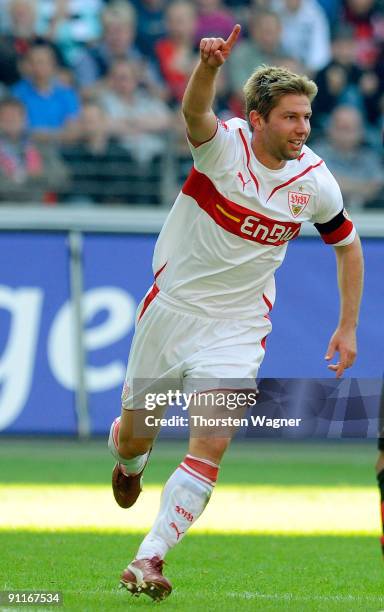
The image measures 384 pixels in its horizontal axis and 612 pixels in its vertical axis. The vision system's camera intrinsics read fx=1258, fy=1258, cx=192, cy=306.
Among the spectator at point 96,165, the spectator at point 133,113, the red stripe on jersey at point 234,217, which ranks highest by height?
the red stripe on jersey at point 234,217

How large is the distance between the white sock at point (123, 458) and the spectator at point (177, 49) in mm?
8710

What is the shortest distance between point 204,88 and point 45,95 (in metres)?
9.47

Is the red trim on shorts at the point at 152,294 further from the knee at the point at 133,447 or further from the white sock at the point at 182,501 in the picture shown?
the white sock at the point at 182,501

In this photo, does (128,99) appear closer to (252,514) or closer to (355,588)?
(252,514)

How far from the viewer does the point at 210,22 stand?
15.5m

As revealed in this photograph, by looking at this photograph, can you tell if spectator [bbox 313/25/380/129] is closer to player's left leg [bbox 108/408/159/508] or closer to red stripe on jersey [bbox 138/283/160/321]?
player's left leg [bbox 108/408/159/508]

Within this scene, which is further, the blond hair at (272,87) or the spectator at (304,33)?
the spectator at (304,33)

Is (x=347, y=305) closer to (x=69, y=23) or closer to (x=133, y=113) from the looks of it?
(x=133, y=113)

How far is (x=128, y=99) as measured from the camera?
1473 cm

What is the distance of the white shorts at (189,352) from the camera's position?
232 inches

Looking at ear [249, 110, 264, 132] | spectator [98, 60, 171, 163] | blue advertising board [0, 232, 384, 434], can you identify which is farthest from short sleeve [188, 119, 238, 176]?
spectator [98, 60, 171, 163]

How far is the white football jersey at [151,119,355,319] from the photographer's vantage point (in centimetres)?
602

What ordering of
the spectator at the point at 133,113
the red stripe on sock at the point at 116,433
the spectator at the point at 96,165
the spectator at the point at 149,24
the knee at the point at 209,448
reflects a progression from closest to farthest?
the knee at the point at 209,448
the red stripe on sock at the point at 116,433
the spectator at the point at 96,165
the spectator at the point at 133,113
the spectator at the point at 149,24

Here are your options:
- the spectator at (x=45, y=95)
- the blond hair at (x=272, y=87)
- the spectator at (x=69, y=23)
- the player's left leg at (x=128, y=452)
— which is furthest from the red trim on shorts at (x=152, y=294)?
the spectator at (x=69, y=23)
